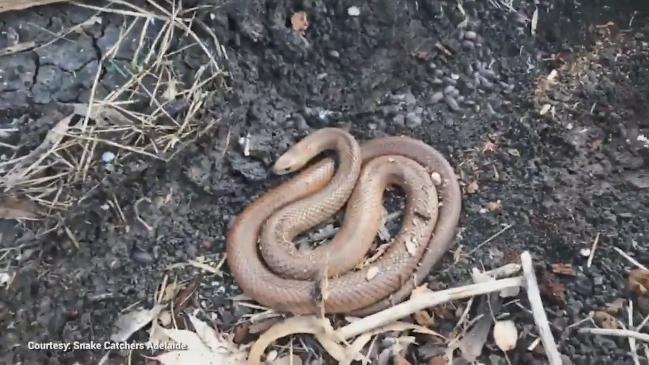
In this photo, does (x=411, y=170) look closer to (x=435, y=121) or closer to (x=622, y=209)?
(x=435, y=121)

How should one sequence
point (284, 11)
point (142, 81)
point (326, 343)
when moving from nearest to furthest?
1. point (326, 343)
2. point (142, 81)
3. point (284, 11)

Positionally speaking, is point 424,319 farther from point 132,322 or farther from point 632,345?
point 132,322

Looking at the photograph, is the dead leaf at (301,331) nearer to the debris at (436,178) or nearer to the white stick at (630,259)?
the debris at (436,178)

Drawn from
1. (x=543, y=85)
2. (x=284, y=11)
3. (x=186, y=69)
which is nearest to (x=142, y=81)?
(x=186, y=69)

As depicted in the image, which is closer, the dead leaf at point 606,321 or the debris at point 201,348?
the dead leaf at point 606,321

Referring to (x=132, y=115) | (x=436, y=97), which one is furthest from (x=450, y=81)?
(x=132, y=115)

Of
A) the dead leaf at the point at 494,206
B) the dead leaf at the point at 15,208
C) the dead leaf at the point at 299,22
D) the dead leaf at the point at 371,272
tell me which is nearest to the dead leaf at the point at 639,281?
the dead leaf at the point at 494,206

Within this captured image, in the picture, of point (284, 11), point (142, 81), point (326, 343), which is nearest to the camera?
point (326, 343)
